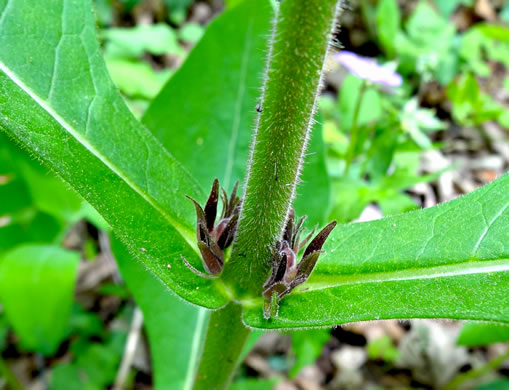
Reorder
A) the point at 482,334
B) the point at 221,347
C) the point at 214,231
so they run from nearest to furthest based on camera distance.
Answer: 1. the point at 214,231
2. the point at 221,347
3. the point at 482,334

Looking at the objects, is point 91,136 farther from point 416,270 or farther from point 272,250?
point 416,270

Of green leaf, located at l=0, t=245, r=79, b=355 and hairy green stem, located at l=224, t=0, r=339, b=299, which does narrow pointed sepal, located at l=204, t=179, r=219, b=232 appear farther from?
green leaf, located at l=0, t=245, r=79, b=355

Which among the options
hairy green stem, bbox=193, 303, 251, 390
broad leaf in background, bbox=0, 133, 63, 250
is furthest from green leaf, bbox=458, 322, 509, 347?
broad leaf in background, bbox=0, 133, 63, 250

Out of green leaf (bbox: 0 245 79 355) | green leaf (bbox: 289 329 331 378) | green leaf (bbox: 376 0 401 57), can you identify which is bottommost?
green leaf (bbox: 289 329 331 378)

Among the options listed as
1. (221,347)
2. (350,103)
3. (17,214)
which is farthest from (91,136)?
(350,103)

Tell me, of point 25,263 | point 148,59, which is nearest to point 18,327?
point 25,263

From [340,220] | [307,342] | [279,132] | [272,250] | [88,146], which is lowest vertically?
[307,342]
